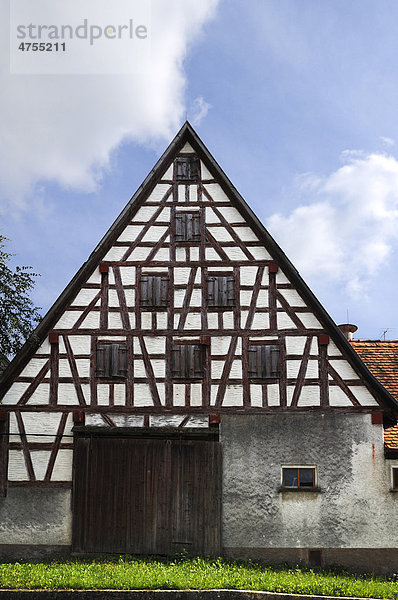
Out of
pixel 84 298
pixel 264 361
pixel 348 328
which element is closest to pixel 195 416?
pixel 264 361

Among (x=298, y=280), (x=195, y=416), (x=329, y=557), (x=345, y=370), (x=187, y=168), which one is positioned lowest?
(x=329, y=557)

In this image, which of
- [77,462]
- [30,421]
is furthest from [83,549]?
[30,421]

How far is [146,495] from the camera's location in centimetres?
1712

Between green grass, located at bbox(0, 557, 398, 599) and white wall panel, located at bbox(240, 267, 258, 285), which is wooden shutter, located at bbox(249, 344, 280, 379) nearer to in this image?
white wall panel, located at bbox(240, 267, 258, 285)

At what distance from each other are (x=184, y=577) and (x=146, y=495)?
131 inches

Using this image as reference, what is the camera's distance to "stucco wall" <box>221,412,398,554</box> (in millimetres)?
16859

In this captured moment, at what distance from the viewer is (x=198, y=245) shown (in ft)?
60.9

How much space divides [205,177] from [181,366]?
5.46 meters

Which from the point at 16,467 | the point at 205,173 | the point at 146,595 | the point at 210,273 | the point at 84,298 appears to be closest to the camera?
the point at 146,595

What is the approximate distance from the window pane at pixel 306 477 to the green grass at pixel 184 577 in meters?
2.07

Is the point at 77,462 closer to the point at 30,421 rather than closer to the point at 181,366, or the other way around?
the point at 30,421

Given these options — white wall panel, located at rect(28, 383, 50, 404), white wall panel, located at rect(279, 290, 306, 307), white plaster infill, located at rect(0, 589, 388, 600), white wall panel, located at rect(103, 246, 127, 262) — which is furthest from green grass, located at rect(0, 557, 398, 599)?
white wall panel, located at rect(103, 246, 127, 262)

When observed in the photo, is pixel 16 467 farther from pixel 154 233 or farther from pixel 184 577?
pixel 154 233

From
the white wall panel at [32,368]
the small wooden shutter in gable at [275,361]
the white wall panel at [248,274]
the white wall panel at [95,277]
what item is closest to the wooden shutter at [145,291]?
the white wall panel at [95,277]
